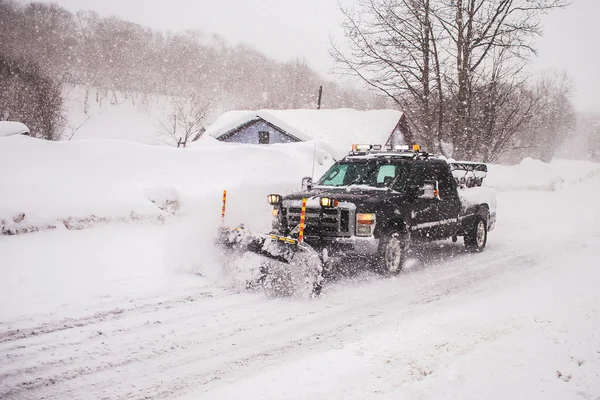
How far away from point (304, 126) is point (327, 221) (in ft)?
85.5

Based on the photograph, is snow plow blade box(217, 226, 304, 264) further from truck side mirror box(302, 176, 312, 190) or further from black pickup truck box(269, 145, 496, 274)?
truck side mirror box(302, 176, 312, 190)

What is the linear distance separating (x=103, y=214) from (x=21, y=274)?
328 cm

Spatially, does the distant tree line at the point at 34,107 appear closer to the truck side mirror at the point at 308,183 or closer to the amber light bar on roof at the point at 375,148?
the truck side mirror at the point at 308,183

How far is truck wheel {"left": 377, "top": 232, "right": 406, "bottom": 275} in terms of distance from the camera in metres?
6.50

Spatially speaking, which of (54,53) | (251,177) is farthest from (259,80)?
(251,177)

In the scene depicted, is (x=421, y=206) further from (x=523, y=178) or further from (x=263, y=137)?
(x=263, y=137)

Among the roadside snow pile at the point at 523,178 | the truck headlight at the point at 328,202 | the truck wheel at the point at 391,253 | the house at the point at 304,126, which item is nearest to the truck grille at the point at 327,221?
the truck headlight at the point at 328,202

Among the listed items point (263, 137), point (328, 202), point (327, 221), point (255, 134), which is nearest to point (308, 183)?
point (327, 221)

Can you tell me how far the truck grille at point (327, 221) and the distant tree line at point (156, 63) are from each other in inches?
2826

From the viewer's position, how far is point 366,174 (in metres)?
7.55

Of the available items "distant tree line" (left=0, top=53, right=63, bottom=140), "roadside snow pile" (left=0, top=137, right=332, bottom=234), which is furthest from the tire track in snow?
"distant tree line" (left=0, top=53, right=63, bottom=140)

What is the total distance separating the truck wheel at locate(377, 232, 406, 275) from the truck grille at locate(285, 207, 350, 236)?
2.22ft

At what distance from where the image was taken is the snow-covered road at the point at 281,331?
342 cm

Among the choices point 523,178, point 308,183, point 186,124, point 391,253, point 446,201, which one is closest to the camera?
point 391,253
